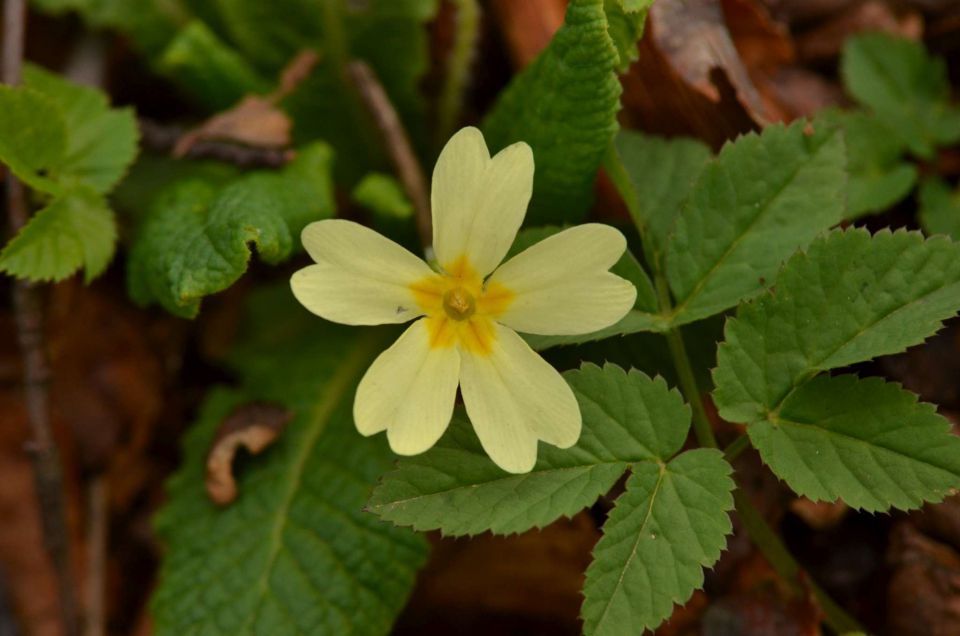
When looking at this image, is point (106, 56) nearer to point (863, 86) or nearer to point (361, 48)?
point (361, 48)

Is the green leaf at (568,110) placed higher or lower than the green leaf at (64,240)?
higher

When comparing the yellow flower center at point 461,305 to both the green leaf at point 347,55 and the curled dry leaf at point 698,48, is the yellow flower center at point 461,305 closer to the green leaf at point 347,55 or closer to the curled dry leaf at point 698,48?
the curled dry leaf at point 698,48

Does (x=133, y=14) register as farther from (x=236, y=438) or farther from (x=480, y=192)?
(x=480, y=192)

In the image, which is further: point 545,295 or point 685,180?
point 685,180

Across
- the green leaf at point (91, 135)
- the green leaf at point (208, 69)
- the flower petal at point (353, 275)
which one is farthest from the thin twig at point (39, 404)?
the flower petal at point (353, 275)

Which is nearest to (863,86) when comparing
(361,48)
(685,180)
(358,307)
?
(685,180)

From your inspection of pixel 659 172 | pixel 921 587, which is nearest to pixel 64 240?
pixel 659 172
